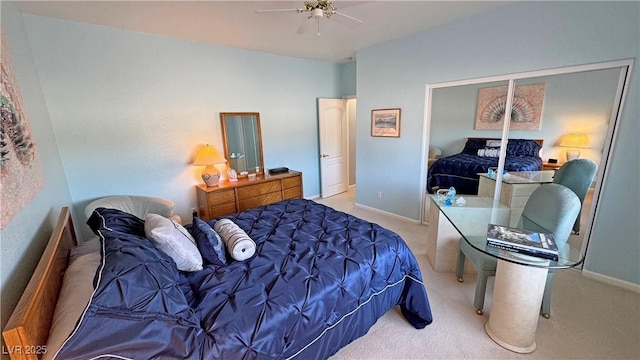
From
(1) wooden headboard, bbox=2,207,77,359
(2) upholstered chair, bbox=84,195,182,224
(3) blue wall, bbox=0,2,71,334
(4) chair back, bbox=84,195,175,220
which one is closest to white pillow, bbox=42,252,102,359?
(1) wooden headboard, bbox=2,207,77,359

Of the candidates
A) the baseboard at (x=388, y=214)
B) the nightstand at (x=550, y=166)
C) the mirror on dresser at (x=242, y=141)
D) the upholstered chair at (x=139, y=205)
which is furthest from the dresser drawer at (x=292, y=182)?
the nightstand at (x=550, y=166)

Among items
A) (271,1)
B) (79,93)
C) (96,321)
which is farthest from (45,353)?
(79,93)

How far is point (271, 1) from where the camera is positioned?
2244 mm

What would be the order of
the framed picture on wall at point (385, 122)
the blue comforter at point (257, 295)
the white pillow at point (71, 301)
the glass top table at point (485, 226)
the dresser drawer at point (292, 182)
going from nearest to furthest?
the white pillow at point (71, 301) → the blue comforter at point (257, 295) → the glass top table at point (485, 226) → the framed picture on wall at point (385, 122) → the dresser drawer at point (292, 182)

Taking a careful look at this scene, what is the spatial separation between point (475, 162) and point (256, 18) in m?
2.93

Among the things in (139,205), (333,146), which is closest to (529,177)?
(333,146)

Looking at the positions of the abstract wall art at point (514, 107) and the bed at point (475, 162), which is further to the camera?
the bed at point (475, 162)

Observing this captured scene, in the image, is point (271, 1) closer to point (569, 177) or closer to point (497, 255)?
A: point (497, 255)

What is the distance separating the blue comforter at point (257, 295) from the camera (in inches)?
37.6

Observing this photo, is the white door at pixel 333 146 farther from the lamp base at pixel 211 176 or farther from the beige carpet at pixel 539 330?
the beige carpet at pixel 539 330

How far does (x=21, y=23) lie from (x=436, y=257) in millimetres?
4295

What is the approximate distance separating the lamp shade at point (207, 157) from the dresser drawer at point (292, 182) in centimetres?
99

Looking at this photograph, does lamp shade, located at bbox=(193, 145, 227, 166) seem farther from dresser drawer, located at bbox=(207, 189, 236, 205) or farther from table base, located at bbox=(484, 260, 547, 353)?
table base, located at bbox=(484, 260, 547, 353)

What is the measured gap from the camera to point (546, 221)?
1862 millimetres
